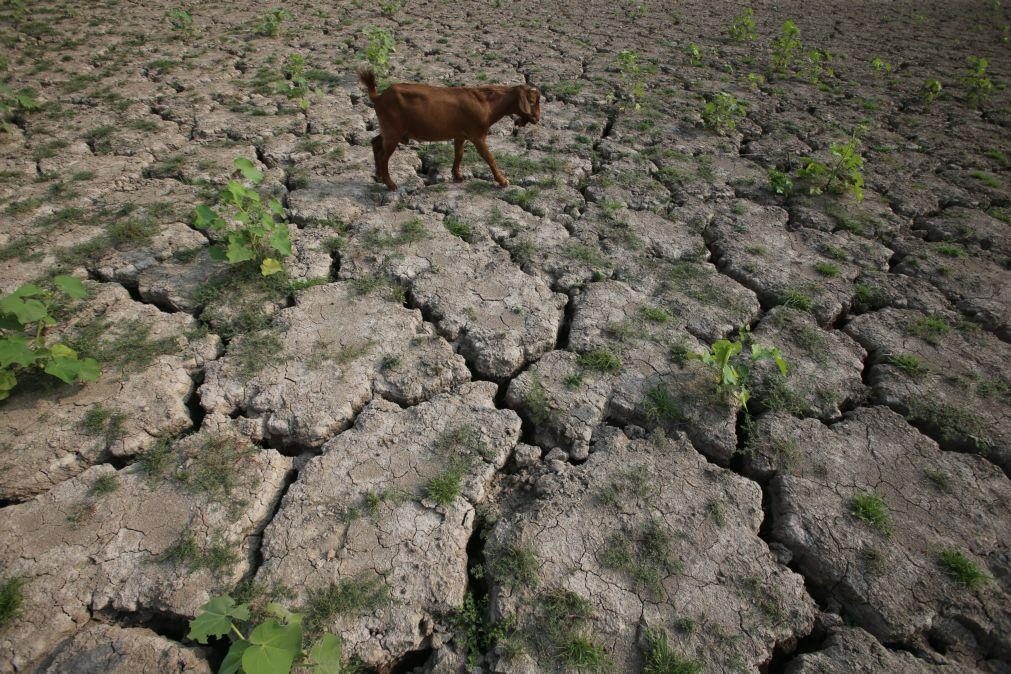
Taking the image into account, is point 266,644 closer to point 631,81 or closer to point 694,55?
point 631,81

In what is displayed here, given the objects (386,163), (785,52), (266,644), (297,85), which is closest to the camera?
(266,644)

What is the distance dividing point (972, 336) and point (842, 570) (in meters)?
2.38

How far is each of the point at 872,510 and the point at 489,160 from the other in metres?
3.66

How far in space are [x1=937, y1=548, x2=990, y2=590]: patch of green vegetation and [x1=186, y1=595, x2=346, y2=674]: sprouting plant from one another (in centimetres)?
→ 261

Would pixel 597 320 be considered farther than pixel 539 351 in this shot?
Yes

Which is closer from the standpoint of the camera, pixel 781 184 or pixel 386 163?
pixel 386 163

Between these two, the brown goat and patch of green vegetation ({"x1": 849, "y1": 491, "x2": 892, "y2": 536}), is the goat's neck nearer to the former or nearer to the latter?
the brown goat

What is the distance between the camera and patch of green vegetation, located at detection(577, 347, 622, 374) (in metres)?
2.93

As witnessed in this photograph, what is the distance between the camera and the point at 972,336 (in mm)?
3326

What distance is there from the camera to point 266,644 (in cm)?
161

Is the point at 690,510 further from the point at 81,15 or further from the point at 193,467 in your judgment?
the point at 81,15

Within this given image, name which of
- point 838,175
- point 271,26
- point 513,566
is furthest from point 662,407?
point 271,26

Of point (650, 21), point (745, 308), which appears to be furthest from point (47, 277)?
point (650, 21)


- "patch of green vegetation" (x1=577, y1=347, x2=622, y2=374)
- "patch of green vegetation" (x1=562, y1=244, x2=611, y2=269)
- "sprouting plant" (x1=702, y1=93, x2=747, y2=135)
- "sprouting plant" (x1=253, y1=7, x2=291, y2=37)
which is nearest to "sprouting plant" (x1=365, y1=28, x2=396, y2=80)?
"sprouting plant" (x1=253, y1=7, x2=291, y2=37)
